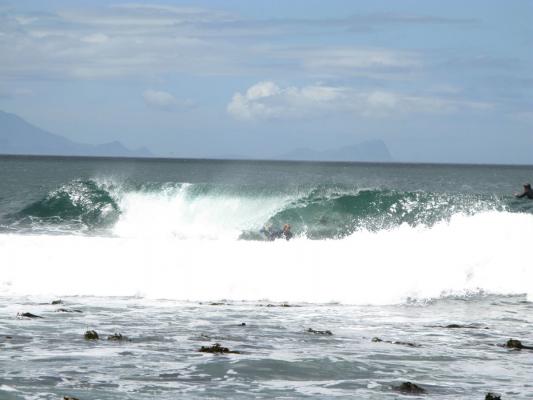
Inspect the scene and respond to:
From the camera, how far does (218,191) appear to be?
42.3 m

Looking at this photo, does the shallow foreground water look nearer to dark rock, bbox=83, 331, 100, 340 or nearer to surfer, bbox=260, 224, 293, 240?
dark rock, bbox=83, 331, 100, 340

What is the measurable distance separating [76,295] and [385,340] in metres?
8.88

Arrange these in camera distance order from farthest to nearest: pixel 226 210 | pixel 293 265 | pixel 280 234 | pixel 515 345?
1. pixel 226 210
2. pixel 280 234
3. pixel 293 265
4. pixel 515 345

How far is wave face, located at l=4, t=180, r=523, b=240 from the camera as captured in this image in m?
37.1

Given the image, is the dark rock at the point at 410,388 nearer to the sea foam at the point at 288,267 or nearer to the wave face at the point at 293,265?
the sea foam at the point at 288,267

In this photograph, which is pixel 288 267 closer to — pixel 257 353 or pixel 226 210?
pixel 257 353

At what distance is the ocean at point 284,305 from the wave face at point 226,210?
0.44ft

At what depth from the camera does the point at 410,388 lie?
1102 cm

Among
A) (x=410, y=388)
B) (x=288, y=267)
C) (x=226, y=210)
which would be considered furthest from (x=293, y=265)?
(x=226, y=210)

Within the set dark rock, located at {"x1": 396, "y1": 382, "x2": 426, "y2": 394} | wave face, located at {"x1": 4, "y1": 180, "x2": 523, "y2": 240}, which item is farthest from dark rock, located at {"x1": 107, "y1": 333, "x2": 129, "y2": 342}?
wave face, located at {"x1": 4, "y1": 180, "x2": 523, "y2": 240}

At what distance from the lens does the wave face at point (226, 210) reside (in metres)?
37.1

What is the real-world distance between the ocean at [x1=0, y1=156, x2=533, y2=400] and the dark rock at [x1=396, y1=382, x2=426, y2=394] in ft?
0.31

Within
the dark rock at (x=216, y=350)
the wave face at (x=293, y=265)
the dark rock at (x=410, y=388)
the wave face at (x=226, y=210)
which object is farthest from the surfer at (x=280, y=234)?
the dark rock at (x=410, y=388)

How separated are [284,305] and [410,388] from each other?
8402mm
